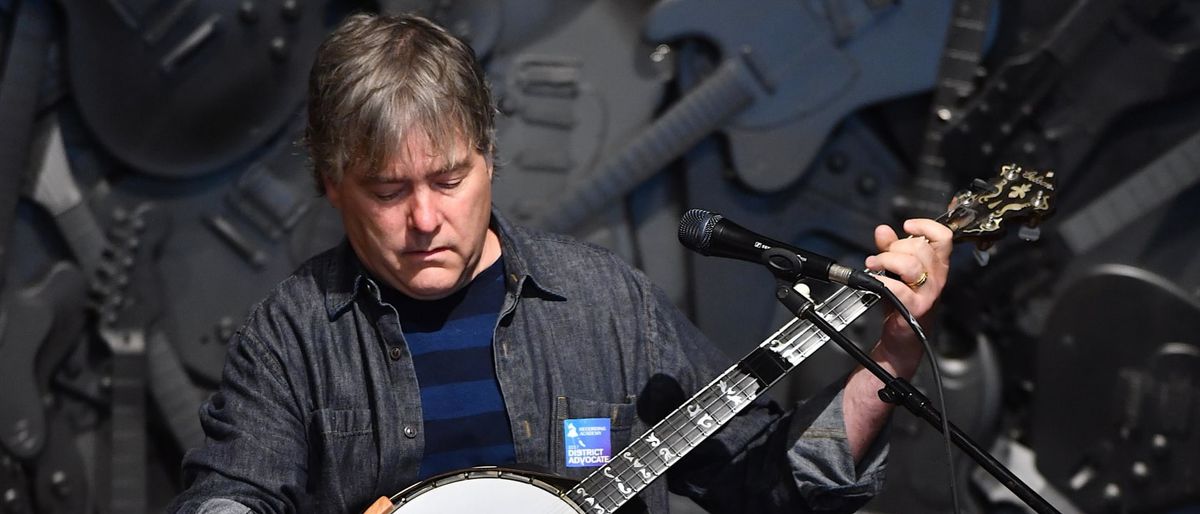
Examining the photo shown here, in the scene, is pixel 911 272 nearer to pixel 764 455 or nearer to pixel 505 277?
pixel 764 455

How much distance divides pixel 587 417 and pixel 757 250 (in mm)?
493

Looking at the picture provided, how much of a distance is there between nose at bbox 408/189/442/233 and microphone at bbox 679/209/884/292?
37 centimetres

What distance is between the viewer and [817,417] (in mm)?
2111

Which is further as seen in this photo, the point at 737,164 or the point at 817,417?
the point at 737,164

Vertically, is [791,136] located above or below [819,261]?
below

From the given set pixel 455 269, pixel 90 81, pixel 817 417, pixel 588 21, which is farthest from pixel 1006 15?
pixel 90 81

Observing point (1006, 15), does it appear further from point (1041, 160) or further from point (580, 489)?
point (580, 489)

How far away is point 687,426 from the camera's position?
212cm

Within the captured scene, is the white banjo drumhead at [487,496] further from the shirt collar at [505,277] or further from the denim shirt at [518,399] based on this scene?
the shirt collar at [505,277]

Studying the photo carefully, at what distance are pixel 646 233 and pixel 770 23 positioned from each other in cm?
65

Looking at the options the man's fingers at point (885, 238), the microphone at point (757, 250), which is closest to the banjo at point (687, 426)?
the man's fingers at point (885, 238)

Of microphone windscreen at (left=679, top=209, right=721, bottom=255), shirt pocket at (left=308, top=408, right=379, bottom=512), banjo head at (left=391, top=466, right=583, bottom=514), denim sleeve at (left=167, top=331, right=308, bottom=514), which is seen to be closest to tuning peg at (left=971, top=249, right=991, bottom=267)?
microphone windscreen at (left=679, top=209, right=721, bottom=255)

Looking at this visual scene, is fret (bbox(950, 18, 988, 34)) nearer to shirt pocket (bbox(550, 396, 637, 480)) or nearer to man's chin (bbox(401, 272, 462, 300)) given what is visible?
shirt pocket (bbox(550, 396, 637, 480))

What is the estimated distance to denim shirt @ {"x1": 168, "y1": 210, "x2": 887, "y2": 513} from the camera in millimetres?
2090
